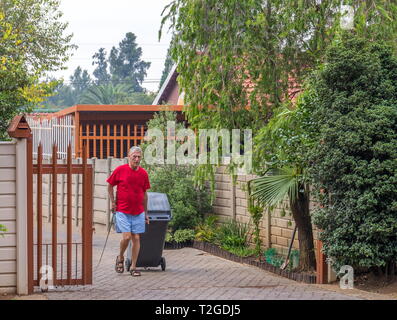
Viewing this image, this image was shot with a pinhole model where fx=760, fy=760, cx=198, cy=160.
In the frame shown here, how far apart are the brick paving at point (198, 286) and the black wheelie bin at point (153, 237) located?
19 centimetres

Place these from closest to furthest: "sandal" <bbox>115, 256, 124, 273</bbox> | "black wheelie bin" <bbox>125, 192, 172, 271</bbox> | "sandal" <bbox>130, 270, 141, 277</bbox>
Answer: "sandal" <bbox>130, 270, 141, 277</bbox>
"sandal" <bbox>115, 256, 124, 273</bbox>
"black wheelie bin" <bbox>125, 192, 172, 271</bbox>

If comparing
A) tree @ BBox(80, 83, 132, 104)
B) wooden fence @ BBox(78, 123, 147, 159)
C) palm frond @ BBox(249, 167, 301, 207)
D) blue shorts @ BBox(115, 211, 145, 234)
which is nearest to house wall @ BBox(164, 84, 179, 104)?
wooden fence @ BBox(78, 123, 147, 159)

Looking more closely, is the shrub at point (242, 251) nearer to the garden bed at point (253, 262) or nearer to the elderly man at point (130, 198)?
the garden bed at point (253, 262)

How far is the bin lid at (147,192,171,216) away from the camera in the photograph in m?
11.7

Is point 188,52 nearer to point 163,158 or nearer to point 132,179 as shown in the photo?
point 132,179

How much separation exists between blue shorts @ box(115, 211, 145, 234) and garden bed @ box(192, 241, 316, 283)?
2.36 m

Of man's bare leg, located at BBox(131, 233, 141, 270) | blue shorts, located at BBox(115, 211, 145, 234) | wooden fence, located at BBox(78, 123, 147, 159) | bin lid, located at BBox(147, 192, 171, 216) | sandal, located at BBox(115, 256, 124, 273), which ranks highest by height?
wooden fence, located at BBox(78, 123, 147, 159)

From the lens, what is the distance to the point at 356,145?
32.2ft

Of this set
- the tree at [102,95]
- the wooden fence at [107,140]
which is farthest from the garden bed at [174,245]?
the tree at [102,95]

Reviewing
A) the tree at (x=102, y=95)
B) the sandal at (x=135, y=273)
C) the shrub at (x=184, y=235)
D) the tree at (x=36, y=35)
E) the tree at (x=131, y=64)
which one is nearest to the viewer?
the sandal at (x=135, y=273)

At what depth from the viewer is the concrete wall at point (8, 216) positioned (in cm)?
924

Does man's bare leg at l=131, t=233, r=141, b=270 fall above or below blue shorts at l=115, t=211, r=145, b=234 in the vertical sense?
below

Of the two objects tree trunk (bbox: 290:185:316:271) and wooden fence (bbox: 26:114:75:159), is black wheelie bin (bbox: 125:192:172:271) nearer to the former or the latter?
tree trunk (bbox: 290:185:316:271)

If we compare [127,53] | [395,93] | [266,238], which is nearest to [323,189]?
[395,93]
